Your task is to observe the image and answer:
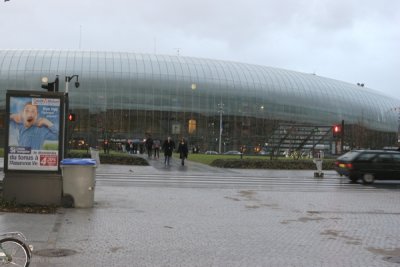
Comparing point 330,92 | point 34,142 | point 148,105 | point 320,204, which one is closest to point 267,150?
point 148,105

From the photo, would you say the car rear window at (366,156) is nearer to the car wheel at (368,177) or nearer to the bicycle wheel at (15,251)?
the car wheel at (368,177)

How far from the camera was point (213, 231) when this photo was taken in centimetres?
1028

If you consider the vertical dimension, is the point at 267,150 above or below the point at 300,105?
below

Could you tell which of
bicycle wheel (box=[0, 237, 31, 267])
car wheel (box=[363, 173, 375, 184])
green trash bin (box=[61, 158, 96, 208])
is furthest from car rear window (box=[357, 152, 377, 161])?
bicycle wheel (box=[0, 237, 31, 267])

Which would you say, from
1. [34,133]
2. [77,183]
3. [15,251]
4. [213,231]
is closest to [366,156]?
[77,183]

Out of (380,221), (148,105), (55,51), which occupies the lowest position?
(380,221)

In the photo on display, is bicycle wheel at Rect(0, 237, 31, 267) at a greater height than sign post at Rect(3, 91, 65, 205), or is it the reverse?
sign post at Rect(3, 91, 65, 205)

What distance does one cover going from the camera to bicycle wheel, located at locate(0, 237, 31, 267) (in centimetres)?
613

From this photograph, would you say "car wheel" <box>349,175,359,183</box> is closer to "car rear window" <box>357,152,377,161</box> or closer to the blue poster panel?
"car rear window" <box>357,152,377,161</box>

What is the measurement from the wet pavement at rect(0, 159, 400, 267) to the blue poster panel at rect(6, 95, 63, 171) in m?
1.28

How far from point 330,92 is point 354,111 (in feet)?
19.4

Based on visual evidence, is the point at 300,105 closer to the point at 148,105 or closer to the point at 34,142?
the point at 148,105

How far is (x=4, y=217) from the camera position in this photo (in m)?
10.8

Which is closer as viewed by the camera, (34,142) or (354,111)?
(34,142)
